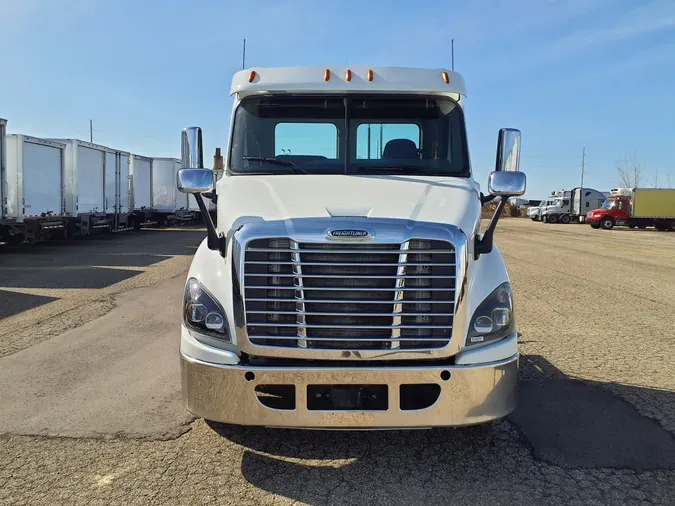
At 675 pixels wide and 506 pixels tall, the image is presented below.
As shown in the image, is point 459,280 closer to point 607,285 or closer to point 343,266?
point 343,266

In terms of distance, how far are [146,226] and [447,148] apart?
2883cm

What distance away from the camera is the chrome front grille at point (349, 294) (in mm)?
3277

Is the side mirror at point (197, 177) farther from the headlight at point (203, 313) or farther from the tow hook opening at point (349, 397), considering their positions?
the tow hook opening at point (349, 397)

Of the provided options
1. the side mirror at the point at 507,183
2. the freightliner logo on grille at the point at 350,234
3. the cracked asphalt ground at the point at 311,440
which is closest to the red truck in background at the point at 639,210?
the cracked asphalt ground at the point at 311,440

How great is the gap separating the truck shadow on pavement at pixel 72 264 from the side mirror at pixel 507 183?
23.4 feet

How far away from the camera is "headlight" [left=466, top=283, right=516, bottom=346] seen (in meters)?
3.36

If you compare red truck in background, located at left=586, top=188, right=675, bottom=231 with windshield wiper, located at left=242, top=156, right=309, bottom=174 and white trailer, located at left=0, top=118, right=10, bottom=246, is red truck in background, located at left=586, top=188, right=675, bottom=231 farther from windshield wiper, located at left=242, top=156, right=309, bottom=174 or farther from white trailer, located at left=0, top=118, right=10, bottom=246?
windshield wiper, located at left=242, top=156, right=309, bottom=174

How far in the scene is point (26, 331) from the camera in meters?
7.11

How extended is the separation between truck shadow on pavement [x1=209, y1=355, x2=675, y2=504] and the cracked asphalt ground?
0.5 inches

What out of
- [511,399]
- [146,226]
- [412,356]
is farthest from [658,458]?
[146,226]

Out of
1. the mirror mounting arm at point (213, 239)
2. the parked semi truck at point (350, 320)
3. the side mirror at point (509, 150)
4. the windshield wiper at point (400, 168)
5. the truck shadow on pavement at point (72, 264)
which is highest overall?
the side mirror at point (509, 150)

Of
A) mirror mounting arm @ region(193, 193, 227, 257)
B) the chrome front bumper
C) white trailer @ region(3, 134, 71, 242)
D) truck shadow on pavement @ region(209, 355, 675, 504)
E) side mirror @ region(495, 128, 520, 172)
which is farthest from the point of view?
white trailer @ region(3, 134, 71, 242)

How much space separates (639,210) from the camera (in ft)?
132

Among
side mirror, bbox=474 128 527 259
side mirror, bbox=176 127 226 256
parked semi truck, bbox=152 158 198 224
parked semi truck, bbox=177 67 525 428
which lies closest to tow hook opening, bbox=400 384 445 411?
parked semi truck, bbox=177 67 525 428
